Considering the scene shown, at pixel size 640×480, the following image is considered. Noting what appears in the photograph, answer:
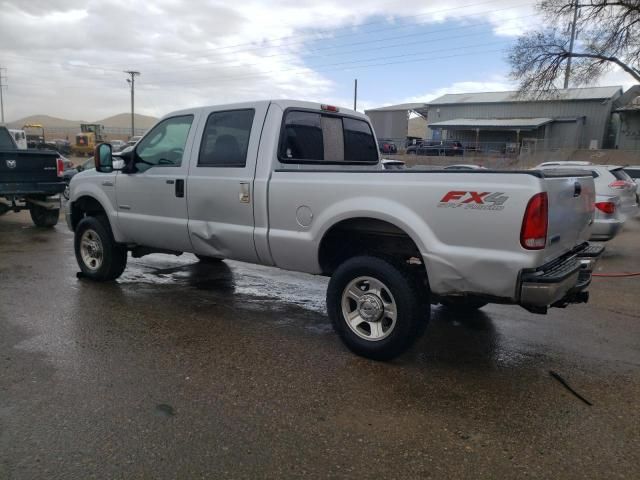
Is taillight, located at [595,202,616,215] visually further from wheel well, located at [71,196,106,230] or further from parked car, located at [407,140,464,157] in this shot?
parked car, located at [407,140,464,157]

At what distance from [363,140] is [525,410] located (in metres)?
3.44

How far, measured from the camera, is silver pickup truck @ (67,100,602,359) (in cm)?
341

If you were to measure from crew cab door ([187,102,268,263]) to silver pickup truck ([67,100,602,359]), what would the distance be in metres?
0.01

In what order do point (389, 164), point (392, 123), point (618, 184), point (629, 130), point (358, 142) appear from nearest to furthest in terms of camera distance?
point (358, 142) → point (618, 184) → point (389, 164) → point (629, 130) → point (392, 123)

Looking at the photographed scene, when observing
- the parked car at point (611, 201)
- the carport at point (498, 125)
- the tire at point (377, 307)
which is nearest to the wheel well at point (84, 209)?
the tire at point (377, 307)

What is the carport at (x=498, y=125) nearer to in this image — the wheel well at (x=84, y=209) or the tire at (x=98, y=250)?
the wheel well at (x=84, y=209)

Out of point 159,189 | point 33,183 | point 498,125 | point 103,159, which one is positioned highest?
point 498,125

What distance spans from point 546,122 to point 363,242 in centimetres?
4476

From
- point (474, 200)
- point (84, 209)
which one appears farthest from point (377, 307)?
point (84, 209)

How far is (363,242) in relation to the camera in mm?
4559

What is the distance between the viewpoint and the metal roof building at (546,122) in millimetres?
44219

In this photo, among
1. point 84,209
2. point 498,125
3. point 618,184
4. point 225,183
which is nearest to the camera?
point 225,183

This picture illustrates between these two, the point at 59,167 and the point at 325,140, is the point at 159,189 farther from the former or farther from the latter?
the point at 59,167

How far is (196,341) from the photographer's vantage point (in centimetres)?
450
